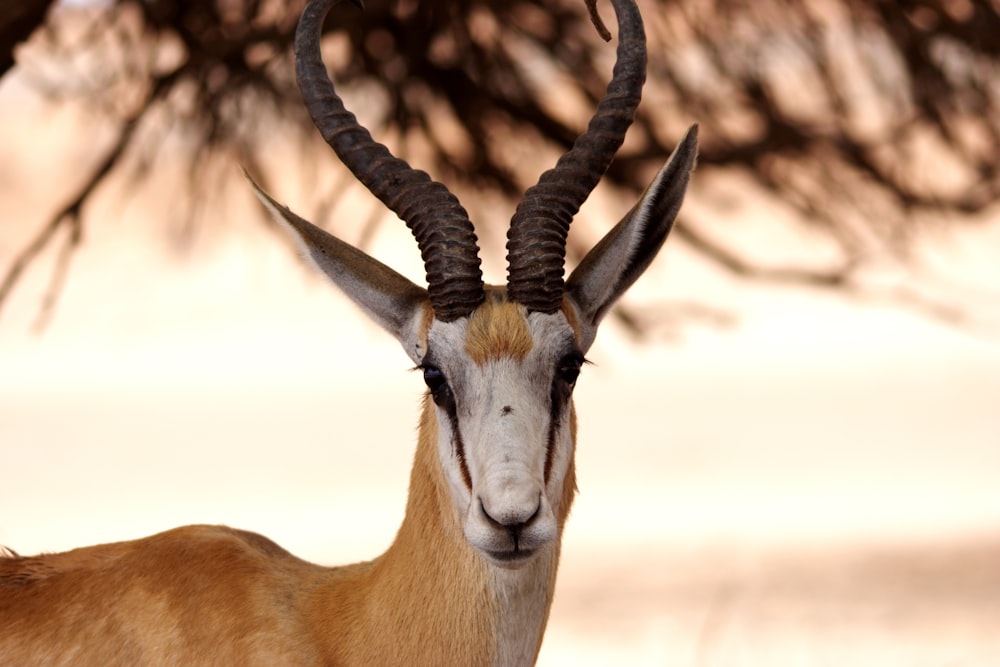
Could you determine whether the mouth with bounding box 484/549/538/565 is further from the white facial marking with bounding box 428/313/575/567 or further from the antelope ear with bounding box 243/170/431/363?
the antelope ear with bounding box 243/170/431/363

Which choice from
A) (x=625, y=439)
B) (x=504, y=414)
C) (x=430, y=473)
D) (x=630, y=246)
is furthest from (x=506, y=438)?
(x=625, y=439)

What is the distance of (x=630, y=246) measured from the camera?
584cm

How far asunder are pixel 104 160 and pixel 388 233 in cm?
3892

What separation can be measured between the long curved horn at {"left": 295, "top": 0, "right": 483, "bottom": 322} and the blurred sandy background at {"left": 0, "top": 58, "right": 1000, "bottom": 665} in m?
4.97

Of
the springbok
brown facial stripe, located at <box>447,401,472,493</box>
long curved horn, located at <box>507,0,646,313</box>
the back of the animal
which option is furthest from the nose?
the back of the animal

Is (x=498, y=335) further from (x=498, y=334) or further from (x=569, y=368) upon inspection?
(x=569, y=368)

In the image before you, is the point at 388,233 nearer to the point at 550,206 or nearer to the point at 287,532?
the point at 287,532

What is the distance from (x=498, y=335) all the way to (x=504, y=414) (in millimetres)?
336

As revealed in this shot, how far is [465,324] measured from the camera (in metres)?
5.66

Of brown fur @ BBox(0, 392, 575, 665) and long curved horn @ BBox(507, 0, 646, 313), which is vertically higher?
long curved horn @ BBox(507, 0, 646, 313)

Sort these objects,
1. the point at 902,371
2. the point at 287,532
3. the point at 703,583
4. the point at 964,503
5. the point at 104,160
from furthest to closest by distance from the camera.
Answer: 1. the point at 902,371
2. the point at 964,503
3. the point at 287,532
4. the point at 703,583
5. the point at 104,160

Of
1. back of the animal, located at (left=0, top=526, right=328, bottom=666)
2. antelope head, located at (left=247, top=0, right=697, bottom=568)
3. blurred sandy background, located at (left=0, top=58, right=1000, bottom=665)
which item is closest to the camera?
antelope head, located at (left=247, top=0, right=697, bottom=568)

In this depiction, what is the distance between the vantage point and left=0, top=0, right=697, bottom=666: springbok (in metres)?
5.59

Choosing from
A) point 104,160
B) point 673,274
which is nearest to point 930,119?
point 104,160
